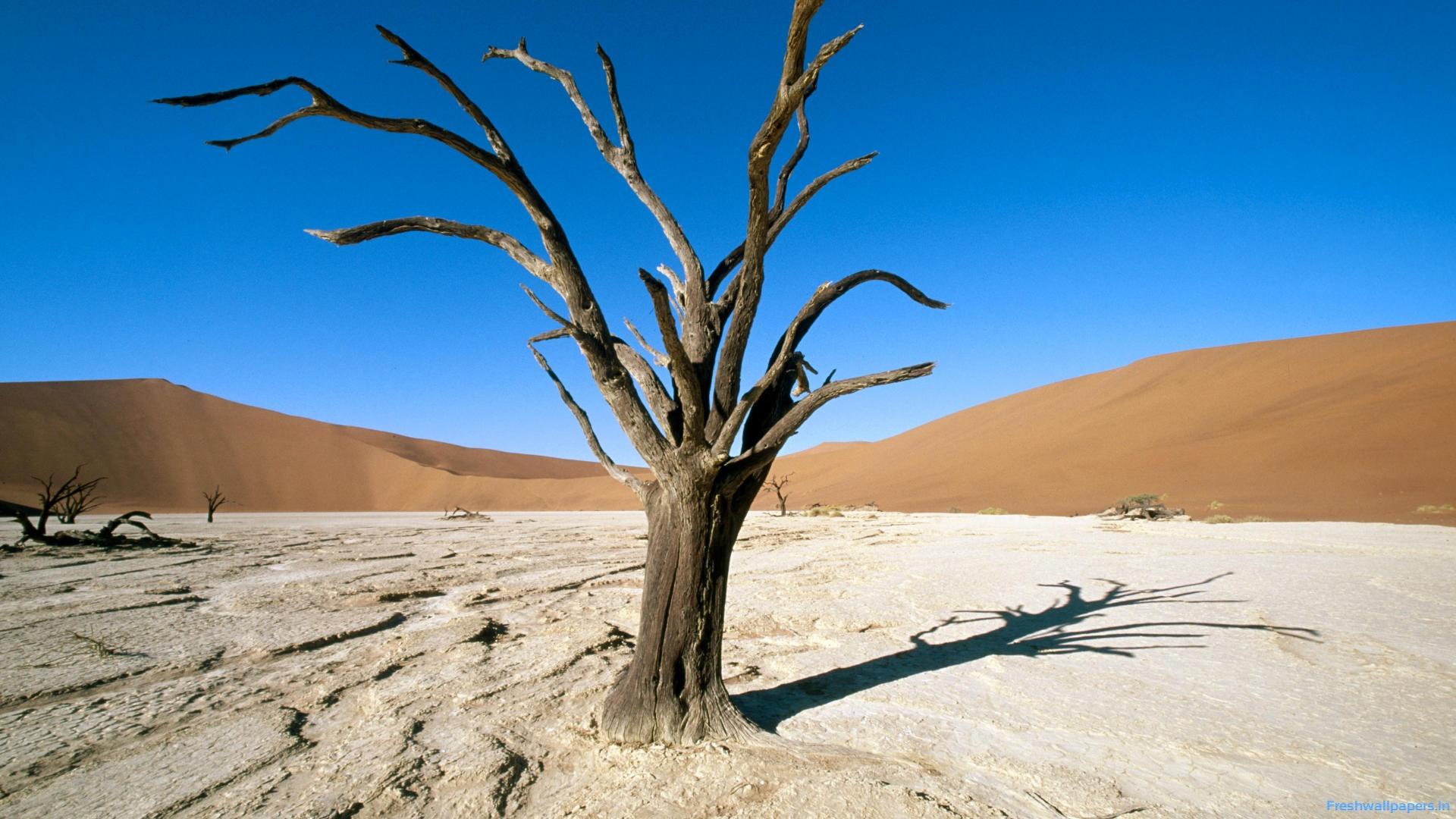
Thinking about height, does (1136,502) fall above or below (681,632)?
above

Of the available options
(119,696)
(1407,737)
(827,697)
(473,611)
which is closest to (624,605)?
(473,611)

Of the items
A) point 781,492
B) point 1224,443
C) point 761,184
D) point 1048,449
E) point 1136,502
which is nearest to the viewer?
point 761,184

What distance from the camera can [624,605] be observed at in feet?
21.1

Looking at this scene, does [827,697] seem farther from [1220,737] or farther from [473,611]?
[473,611]

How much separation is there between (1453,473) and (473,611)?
26.3 metres

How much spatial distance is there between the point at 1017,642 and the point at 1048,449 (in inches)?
1432

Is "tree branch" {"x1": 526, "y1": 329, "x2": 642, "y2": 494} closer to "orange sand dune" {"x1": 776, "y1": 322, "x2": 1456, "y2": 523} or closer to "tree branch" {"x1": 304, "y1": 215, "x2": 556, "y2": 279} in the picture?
"tree branch" {"x1": 304, "y1": 215, "x2": 556, "y2": 279}

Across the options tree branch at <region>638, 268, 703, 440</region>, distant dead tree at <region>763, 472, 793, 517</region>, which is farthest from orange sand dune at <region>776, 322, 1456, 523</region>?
tree branch at <region>638, 268, 703, 440</region>

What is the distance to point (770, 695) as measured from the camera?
12.4 ft

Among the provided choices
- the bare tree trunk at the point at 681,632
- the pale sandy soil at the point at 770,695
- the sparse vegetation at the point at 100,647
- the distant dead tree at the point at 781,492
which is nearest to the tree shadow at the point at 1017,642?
the pale sandy soil at the point at 770,695

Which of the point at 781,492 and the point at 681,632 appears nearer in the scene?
the point at 681,632

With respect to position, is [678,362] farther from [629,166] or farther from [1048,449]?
[1048,449]

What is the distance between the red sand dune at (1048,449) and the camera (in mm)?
21559

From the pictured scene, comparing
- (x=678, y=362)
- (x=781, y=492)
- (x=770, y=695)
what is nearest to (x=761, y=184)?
(x=678, y=362)
